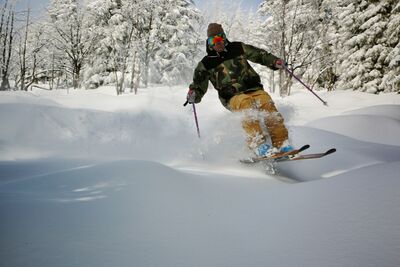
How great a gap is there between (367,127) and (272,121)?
3459mm

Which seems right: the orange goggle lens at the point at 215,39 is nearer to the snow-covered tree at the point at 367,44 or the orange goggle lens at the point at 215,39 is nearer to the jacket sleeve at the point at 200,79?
the jacket sleeve at the point at 200,79

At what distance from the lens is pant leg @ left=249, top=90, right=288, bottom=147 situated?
14.0 feet

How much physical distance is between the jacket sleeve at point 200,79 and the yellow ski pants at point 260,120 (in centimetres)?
88

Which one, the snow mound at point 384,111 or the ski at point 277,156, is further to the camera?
the snow mound at point 384,111

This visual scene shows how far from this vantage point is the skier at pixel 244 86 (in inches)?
168

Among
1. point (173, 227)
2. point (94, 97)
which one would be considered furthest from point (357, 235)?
point (94, 97)

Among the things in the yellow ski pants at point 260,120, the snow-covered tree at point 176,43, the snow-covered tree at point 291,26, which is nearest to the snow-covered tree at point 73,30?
the snow-covered tree at point 176,43

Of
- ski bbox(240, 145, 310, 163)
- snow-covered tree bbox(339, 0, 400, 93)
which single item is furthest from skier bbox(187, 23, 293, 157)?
snow-covered tree bbox(339, 0, 400, 93)

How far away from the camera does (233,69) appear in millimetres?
4688

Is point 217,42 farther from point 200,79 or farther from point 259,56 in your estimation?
point 259,56

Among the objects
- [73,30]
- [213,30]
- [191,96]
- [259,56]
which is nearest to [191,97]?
[191,96]

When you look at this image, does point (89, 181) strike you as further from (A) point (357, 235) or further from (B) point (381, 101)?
(B) point (381, 101)

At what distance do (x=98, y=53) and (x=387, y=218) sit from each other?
81.6ft

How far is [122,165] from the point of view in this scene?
2.69m
